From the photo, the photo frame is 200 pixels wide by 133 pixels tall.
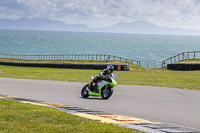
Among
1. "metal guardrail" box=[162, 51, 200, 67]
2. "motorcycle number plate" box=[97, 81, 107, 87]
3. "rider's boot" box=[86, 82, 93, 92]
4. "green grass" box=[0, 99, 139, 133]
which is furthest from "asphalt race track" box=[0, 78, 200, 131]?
"metal guardrail" box=[162, 51, 200, 67]

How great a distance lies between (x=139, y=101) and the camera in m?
13.4

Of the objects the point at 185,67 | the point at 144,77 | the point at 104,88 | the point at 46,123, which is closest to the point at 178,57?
the point at 185,67

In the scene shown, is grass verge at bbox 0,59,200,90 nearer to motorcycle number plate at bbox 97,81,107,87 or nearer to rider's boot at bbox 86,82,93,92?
rider's boot at bbox 86,82,93,92

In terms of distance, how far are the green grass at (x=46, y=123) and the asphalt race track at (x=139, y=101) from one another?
2.02m

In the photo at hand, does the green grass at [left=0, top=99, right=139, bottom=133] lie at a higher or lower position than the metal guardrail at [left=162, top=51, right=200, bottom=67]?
lower

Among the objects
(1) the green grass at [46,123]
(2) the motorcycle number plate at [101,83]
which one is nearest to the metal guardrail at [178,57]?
(2) the motorcycle number plate at [101,83]

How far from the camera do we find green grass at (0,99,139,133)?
26.3 ft

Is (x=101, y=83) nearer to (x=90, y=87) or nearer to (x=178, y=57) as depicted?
(x=90, y=87)

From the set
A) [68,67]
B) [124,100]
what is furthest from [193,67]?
[124,100]

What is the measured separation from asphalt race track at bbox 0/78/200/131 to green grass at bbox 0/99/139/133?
2021 millimetres

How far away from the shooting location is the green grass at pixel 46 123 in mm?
8016

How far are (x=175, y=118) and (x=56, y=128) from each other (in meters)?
3.61

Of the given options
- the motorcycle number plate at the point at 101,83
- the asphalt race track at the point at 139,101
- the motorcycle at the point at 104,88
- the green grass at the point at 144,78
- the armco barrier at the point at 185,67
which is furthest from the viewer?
the armco barrier at the point at 185,67

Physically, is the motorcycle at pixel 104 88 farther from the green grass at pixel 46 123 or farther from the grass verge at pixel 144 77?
the grass verge at pixel 144 77
